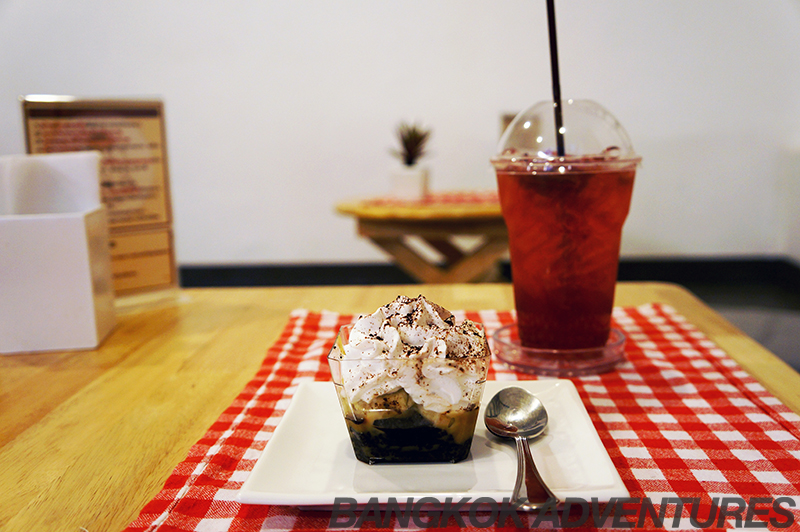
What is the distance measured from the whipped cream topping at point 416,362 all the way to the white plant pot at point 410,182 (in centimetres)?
195

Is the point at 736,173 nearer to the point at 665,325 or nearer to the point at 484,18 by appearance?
the point at 484,18

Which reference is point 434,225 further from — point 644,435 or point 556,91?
point 644,435

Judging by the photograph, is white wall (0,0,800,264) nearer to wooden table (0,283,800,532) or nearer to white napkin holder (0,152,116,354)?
wooden table (0,283,800,532)

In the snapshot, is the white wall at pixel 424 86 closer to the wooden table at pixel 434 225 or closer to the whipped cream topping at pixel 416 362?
the wooden table at pixel 434 225

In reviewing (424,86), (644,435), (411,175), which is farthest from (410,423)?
(424,86)

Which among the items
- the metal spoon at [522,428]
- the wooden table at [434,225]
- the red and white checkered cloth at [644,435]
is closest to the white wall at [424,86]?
the wooden table at [434,225]

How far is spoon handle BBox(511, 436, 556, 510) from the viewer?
1.48 feet

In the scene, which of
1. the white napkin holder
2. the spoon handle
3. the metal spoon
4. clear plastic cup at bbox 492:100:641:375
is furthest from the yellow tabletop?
the spoon handle

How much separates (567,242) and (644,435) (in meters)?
0.27

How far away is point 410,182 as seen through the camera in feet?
8.20

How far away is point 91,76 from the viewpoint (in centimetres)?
386

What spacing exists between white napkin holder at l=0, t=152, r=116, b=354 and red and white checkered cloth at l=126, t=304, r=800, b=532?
0.28 metres

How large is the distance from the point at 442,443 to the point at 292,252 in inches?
141

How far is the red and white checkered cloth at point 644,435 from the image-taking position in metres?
0.49
